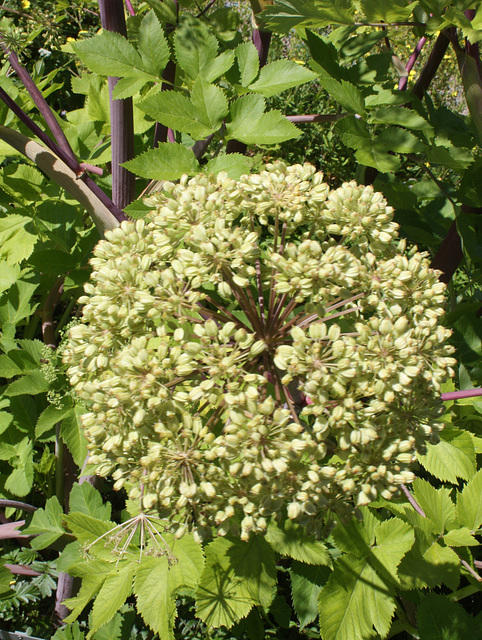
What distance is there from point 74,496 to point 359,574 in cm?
127

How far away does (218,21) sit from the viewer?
7.41 ft

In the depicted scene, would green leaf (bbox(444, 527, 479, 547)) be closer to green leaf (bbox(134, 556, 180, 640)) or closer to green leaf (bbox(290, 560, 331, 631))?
green leaf (bbox(290, 560, 331, 631))

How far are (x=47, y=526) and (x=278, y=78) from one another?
2.17m

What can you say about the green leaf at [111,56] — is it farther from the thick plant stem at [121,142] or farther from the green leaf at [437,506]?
the green leaf at [437,506]

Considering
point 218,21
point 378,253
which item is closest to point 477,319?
Answer: point 378,253

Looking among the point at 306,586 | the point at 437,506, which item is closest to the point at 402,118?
the point at 437,506

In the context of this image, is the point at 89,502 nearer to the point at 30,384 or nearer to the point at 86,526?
the point at 86,526

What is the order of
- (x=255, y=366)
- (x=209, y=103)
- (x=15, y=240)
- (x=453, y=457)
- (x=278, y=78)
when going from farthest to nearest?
(x=15, y=240), (x=453, y=457), (x=278, y=78), (x=209, y=103), (x=255, y=366)

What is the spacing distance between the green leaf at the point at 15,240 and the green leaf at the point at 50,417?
0.71 metres

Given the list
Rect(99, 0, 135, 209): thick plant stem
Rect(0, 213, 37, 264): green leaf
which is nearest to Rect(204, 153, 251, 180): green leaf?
Rect(99, 0, 135, 209): thick plant stem

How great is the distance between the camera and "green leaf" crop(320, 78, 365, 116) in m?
1.52

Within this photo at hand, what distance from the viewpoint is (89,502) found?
2172 mm

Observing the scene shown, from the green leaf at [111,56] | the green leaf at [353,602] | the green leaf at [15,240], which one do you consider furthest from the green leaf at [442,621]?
the green leaf at [15,240]

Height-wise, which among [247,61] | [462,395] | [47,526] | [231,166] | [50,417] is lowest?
[47,526]
